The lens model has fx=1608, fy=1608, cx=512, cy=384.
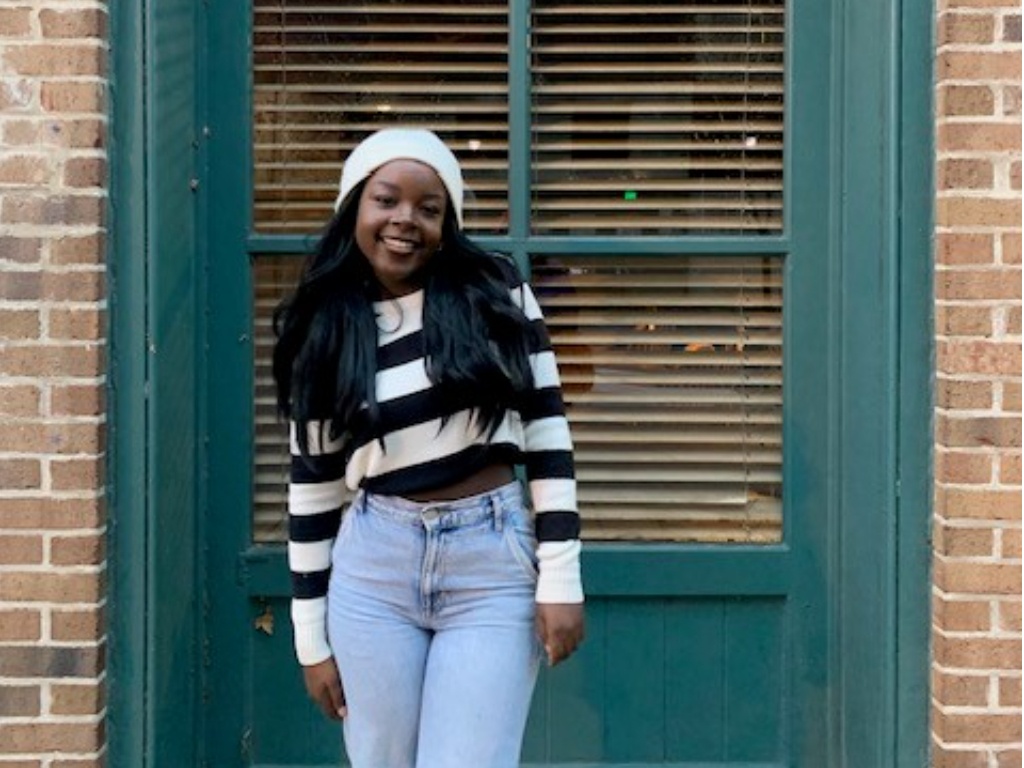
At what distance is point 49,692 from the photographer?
3.79 metres

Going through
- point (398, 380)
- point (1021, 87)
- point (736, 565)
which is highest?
point (1021, 87)

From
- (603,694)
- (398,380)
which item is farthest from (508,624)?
(603,694)

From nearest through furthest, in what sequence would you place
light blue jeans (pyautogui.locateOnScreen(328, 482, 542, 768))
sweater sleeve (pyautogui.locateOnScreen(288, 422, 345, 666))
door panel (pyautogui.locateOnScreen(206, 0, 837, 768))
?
light blue jeans (pyautogui.locateOnScreen(328, 482, 542, 768)) → sweater sleeve (pyautogui.locateOnScreen(288, 422, 345, 666)) → door panel (pyautogui.locateOnScreen(206, 0, 837, 768))

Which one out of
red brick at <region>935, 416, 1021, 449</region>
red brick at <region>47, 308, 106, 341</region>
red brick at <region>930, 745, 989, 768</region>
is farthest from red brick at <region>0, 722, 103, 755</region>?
red brick at <region>935, 416, 1021, 449</region>

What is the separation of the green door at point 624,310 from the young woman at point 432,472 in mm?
1044

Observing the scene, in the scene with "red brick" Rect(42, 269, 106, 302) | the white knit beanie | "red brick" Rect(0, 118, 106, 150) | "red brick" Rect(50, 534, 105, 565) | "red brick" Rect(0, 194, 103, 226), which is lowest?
"red brick" Rect(50, 534, 105, 565)

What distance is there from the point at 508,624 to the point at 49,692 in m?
1.32

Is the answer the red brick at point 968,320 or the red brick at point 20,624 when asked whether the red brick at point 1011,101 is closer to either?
the red brick at point 968,320

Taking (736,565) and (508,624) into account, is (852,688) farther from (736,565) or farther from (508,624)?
(508,624)

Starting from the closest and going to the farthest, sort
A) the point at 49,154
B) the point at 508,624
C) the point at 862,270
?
the point at 508,624 → the point at 49,154 → the point at 862,270

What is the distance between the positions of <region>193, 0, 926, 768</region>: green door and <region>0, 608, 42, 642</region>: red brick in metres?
0.53

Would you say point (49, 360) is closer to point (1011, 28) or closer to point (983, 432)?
point (983, 432)

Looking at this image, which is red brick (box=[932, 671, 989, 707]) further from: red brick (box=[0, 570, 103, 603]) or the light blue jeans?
red brick (box=[0, 570, 103, 603])

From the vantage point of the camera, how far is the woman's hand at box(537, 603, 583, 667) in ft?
10.1
